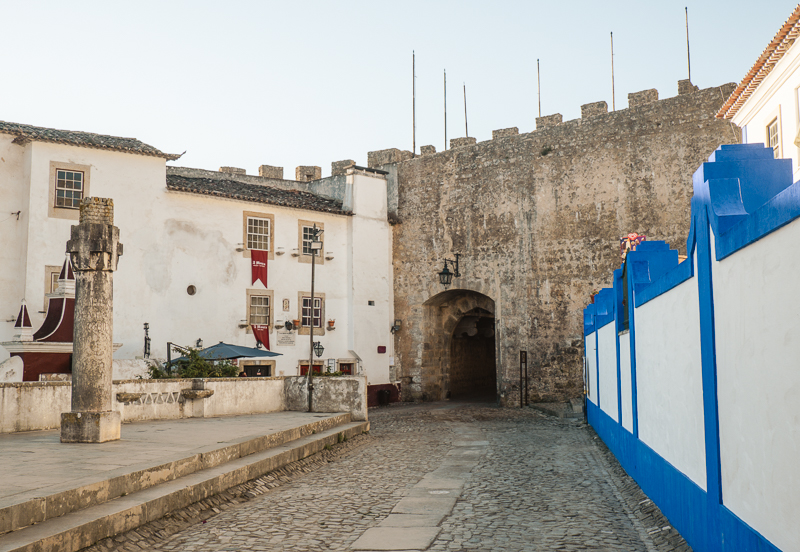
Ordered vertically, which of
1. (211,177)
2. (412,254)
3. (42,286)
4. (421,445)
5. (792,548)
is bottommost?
(421,445)

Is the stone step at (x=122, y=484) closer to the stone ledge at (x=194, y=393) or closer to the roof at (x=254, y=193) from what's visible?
the stone ledge at (x=194, y=393)

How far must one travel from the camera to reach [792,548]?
9.94 feet

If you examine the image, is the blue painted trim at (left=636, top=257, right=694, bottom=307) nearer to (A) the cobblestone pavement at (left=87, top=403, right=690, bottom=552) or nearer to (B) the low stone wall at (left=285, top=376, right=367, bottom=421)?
(A) the cobblestone pavement at (left=87, top=403, right=690, bottom=552)

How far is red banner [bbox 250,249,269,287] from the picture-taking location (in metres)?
22.5

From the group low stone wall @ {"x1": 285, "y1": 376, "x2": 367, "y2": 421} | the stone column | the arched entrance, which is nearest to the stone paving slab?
the stone column

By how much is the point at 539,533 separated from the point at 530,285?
17383 mm

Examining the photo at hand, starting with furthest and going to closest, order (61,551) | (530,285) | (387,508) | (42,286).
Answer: (530,285) → (42,286) → (387,508) → (61,551)

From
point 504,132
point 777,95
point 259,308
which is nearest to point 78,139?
point 259,308

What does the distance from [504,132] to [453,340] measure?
8604 mm

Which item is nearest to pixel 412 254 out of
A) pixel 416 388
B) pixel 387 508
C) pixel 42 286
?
pixel 416 388

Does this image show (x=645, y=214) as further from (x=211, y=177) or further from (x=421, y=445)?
(x=211, y=177)

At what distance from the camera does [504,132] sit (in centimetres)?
2383

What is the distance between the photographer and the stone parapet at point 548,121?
897 inches

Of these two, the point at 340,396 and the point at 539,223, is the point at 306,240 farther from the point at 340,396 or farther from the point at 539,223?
the point at 340,396
